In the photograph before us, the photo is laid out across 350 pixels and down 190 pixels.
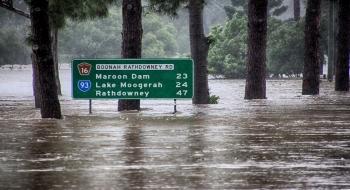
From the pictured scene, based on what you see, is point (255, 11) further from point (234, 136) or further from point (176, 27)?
point (176, 27)

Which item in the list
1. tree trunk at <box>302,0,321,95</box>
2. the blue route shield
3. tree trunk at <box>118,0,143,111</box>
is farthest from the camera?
tree trunk at <box>302,0,321,95</box>

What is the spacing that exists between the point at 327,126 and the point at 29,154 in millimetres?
5502

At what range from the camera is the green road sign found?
16000 millimetres

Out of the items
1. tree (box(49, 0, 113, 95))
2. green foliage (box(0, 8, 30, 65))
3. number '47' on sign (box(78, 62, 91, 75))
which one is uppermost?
green foliage (box(0, 8, 30, 65))

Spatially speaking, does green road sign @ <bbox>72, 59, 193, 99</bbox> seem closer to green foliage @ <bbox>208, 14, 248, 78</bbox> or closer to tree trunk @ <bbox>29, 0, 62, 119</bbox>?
tree trunk @ <bbox>29, 0, 62, 119</bbox>

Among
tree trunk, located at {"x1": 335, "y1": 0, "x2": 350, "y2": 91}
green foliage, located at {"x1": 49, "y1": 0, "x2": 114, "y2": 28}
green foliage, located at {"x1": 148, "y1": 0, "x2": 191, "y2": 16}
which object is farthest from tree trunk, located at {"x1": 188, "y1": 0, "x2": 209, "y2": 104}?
tree trunk, located at {"x1": 335, "y1": 0, "x2": 350, "y2": 91}

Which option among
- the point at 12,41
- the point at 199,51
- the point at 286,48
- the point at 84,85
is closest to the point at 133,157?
the point at 84,85

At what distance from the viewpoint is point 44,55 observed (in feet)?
49.3

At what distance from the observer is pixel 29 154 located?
918 cm

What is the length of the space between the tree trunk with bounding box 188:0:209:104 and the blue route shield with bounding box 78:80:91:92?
8.99 m

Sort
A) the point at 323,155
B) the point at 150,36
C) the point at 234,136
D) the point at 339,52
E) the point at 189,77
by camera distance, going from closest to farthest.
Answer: the point at 323,155 → the point at 234,136 → the point at 189,77 → the point at 339,52 → the point at 150,36

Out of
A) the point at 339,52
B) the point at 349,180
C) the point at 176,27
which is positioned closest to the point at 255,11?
the point at 339,52


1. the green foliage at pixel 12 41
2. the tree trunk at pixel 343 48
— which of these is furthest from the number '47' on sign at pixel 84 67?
the green foliage at pixel 12 41

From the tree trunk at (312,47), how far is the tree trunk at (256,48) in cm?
450
